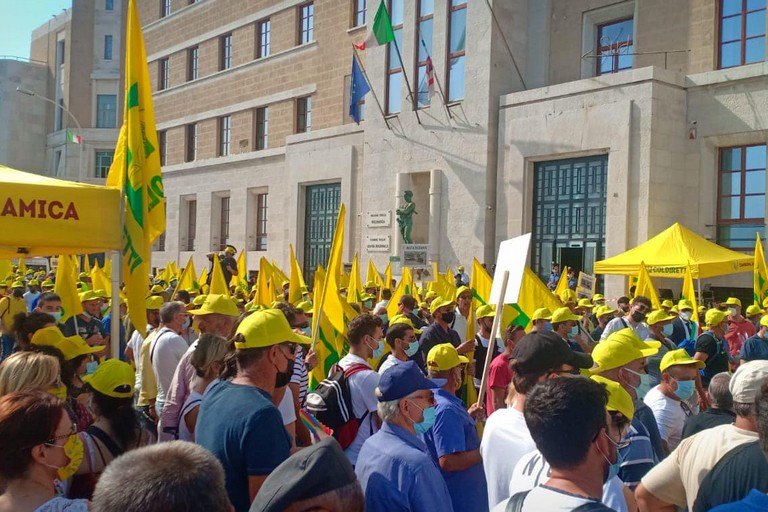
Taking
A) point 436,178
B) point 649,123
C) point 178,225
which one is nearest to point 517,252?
point 649,123

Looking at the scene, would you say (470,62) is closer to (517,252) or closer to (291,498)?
(517,252)

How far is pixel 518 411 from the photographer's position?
3650mm

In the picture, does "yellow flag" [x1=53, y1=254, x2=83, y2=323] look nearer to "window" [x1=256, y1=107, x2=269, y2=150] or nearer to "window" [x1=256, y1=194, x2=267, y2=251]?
"window" [x1=256, y1=194, x2=267, y2=251]

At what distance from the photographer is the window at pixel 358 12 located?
28.6m

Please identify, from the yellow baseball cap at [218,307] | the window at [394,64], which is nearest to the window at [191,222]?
the window at [394,64]

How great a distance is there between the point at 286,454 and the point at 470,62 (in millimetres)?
20884

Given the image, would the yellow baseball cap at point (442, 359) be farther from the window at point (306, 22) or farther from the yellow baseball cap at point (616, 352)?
the window at point (306, 22)

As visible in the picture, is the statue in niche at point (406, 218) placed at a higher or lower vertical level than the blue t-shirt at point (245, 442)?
higher

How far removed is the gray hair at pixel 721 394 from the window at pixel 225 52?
33.3 metres

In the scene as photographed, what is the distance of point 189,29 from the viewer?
3753 cm

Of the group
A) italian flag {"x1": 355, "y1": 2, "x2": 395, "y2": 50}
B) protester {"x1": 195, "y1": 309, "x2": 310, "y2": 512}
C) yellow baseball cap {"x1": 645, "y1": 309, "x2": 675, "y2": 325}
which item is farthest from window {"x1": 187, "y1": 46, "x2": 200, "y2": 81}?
protester {"x1": 195, "y1": 309, "x2": 310, "y2": 512}

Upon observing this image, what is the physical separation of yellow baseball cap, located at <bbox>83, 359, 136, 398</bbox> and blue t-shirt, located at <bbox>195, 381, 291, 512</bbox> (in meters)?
0.65

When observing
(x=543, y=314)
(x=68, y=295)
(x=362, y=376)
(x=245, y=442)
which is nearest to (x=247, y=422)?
(x=245, y=442)

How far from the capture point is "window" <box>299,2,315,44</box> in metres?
31.1
